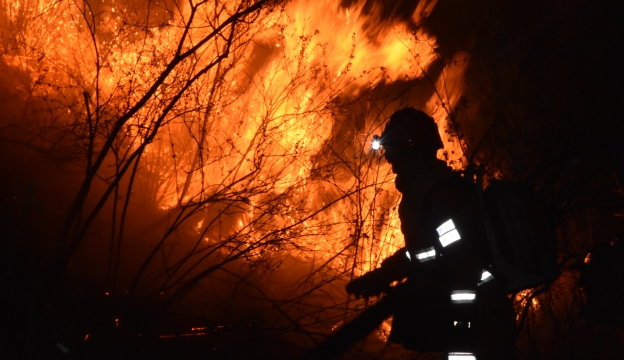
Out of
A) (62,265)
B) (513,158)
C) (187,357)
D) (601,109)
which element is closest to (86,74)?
(62,265)

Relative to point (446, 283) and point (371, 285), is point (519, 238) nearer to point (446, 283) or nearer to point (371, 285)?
point (446, 283)

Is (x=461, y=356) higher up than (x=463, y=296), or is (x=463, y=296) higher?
(x=463, y=296)

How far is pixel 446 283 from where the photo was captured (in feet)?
9.39

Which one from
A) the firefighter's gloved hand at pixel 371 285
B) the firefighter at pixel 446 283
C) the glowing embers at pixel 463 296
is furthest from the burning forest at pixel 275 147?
the glowing embers at pixel 463 296

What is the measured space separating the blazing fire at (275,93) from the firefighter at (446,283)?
390cm

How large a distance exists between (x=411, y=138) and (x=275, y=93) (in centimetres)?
539

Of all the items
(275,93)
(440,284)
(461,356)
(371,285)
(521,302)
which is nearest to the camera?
(461,356)

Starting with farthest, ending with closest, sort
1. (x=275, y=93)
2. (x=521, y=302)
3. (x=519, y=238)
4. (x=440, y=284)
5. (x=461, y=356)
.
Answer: (x=275, y=93) → (x=521, y=302) → (x=440, y=284) → (x=461, y=356) → (x=519, y=238)

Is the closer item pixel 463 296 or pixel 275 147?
pixel 463 296

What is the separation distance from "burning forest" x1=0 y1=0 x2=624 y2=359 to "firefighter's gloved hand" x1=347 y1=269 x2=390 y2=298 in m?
2.41

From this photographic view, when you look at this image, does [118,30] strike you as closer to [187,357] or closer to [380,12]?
[380,12]

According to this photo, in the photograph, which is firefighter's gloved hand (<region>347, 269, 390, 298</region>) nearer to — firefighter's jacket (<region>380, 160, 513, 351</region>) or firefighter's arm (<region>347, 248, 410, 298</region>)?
firefighter's arm (<region>347, 248, 410, 298</region>)

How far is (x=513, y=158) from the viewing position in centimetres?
682

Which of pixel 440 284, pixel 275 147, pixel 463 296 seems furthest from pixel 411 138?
pixel 275 147
